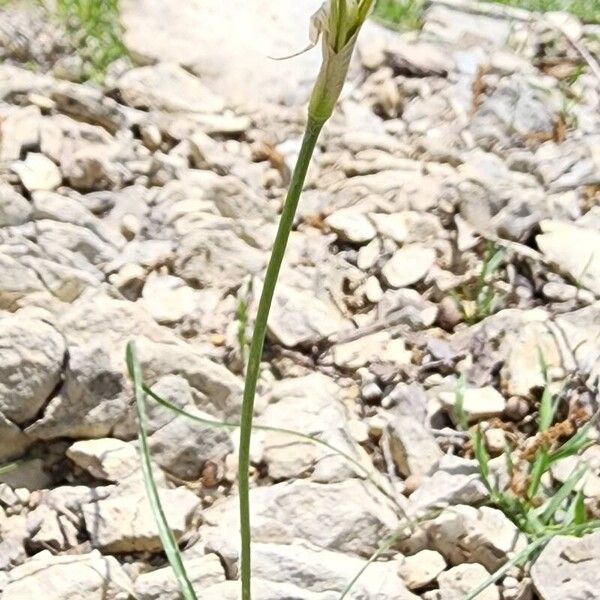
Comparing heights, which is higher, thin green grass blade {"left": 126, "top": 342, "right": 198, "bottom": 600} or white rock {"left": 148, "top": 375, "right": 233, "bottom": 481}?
white rock {"left": 148, "top": 375, "right": 233, "bottom": 481}

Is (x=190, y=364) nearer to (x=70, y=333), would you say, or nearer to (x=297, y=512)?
(x=70, y=333)

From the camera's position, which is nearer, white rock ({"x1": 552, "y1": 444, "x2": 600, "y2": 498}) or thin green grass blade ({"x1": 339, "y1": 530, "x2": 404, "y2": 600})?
thin green grass blade ({"x1": 339, "y1": 530, "x2": 404, "y2": 600})

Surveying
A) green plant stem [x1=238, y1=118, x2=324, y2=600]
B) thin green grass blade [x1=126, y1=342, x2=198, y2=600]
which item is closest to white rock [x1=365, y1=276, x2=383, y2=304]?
thin green grass blade [x1=126, y1=342, x2=198, y2=600]

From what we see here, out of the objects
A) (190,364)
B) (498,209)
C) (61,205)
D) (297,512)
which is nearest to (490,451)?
(297,512)

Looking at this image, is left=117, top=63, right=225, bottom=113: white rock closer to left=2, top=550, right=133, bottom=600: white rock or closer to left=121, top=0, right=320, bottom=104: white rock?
left=121, top=0, right=320, bottom=104: white rock

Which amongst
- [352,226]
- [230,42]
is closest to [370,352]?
[352,226]
